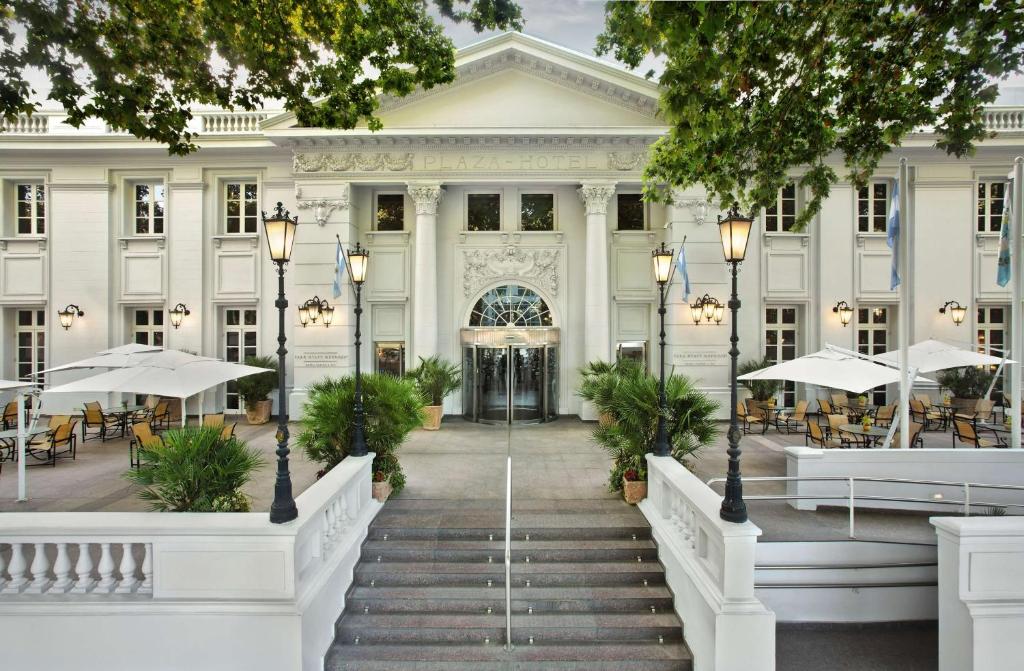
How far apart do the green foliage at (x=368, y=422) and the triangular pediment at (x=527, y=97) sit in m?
10.5

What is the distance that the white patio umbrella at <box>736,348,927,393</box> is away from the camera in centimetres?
869

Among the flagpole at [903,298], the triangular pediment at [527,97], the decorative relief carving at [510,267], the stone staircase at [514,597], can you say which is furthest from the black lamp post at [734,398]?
the triangular pediment at [527,97]

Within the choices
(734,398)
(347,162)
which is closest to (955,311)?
(734,398)

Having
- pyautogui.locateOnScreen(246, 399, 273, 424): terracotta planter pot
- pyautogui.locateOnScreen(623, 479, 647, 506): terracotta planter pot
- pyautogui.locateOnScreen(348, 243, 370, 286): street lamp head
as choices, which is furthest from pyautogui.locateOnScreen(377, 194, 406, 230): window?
pyautogui.locateOnScreen(623, 479, 647, 506): terracotta planter pot

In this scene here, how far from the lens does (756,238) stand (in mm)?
15594

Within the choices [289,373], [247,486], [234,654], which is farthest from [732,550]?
[289,373]

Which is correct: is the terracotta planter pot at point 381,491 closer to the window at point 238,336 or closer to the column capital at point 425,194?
the column capital at point 425,194

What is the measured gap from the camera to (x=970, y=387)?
1454cm

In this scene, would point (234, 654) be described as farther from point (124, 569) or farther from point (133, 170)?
point (133, 170)

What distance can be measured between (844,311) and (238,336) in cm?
2171

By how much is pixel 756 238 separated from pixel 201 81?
16014 millimetres

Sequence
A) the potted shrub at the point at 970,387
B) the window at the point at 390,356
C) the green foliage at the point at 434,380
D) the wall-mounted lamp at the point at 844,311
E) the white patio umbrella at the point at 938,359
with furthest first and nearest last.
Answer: the window at the point at 390,356
the wall-mounted lamp at the point at 844,311
the potted shrub at the point at 970,387
the green foliage at the point at 434,380
the white patio umbrella at the point at 938,359

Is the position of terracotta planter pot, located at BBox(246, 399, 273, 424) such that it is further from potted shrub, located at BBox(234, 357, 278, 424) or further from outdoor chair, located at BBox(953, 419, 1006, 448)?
outdoor chair, located at BBox(953, 419, 1006, 448)

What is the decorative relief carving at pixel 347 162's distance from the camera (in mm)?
14945
